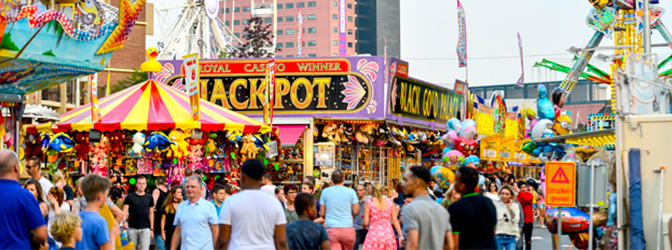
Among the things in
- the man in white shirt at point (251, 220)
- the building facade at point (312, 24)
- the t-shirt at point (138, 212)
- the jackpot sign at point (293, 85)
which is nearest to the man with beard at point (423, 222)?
the man in white shirt at point (251, 220)

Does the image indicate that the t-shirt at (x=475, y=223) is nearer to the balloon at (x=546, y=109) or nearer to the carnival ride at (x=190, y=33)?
the balloon at (x=546, y=109)

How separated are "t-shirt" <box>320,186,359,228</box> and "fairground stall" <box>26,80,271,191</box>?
21.0ft

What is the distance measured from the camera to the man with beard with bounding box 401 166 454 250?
7.13 m

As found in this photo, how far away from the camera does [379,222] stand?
11.4 meters

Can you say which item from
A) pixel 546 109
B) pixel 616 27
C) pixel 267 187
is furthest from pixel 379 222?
pixel 616 27

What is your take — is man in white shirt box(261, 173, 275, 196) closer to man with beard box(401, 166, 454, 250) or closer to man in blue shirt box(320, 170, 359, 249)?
man in blue shirt box(320, 170, 359, 249)

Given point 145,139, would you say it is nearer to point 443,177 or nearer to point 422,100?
point 443,177

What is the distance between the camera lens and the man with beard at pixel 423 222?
23.4ft

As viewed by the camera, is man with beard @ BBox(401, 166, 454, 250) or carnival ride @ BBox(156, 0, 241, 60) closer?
man with beard @ BBox(401, 166, 454, 250)

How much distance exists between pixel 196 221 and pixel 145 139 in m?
8.21

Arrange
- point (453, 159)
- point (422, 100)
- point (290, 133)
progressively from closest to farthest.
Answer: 1. point (453, 159)
2. point (290, 133)
3. point (422, 100)

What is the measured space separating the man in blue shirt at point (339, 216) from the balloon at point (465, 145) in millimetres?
9416

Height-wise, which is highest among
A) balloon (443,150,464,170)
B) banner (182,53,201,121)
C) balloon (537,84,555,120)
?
banner (182,53,201,121)

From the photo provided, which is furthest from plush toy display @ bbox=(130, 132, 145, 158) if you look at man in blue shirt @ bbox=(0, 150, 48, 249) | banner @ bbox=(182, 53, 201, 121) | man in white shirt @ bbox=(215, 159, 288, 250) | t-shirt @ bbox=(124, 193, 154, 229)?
man in white shirt @ bbox=(215, 159, 288, 250)
